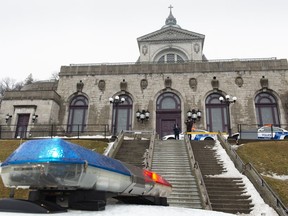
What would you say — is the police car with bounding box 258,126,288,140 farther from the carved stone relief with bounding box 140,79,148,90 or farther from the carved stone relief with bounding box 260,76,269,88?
the carved stone relief with bounding box 140,79,148,90

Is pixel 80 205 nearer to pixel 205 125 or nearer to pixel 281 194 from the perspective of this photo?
pixel 281 194

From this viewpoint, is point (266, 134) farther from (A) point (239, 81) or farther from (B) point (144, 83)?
(B) point (144, 83)

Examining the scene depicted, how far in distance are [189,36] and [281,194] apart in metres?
37.3

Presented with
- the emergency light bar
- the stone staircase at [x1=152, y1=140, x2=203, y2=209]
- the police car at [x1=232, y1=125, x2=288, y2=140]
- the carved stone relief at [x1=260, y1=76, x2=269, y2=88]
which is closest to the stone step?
the stone staircase at [x1=152, y1=140, x2=203, y2=209]

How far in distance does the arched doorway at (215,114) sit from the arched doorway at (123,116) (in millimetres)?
8157

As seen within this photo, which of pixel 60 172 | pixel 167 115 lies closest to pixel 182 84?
pixel 167 115

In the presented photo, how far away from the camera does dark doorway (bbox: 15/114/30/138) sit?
88.4 feet

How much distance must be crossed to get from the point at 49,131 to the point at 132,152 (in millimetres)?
12196

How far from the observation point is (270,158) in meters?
16.4

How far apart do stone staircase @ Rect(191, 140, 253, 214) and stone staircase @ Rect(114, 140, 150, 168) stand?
3.66 meters

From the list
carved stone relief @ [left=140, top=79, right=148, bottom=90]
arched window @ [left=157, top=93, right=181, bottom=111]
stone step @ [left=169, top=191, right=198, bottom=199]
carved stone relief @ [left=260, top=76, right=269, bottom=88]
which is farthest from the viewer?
carved stone relief @ [left=140, top=79, right=148, bottom=90]

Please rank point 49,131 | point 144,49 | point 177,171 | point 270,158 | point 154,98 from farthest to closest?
point 144,49 < point 154,98 < point 49,131 < point 270,158 < point 177,171

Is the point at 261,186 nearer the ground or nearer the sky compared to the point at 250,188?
nearer the sky

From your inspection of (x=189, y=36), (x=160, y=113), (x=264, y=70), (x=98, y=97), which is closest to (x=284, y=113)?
(x=264, y=70)
